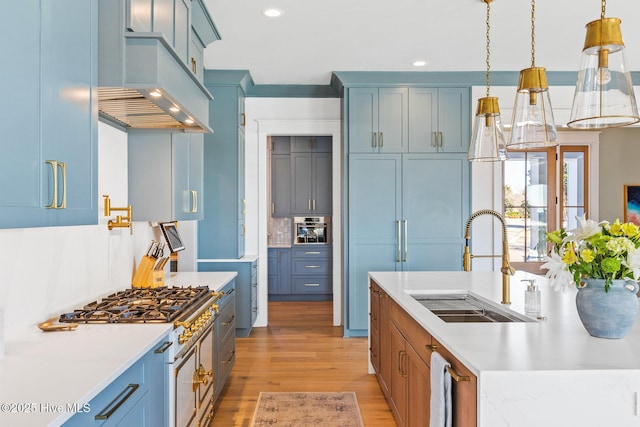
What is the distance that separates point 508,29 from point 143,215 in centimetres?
317

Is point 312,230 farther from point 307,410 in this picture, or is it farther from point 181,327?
point 181,327

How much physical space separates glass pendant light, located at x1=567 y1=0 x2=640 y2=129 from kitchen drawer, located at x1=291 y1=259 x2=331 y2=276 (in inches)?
210

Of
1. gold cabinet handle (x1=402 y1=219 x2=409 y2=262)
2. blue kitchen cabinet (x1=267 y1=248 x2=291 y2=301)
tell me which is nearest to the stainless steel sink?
gold cabinet handle (x1=402 y1=219 x2=409 y2=262)

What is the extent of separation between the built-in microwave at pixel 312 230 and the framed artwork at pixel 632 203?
4003mm

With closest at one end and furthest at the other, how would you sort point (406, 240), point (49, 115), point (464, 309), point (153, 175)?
point (49, 115), point (464, 309), point (153, 175), point (406, 240)

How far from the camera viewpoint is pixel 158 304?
7.47 feet

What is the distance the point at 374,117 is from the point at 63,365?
382 cm

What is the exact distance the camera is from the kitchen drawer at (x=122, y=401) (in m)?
1.24

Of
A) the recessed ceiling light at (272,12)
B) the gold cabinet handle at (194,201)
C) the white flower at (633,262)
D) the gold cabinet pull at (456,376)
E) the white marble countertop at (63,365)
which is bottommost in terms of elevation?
the gold cabinet pull at (456,376)

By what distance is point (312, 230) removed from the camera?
22.2ft

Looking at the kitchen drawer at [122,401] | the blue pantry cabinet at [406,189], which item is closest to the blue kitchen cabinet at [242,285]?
the blue pantry cabinet at [406,189]

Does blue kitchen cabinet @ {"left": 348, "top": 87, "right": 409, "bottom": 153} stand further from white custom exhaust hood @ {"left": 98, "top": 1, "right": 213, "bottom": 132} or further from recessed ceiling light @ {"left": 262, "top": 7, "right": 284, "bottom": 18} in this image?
white custom exhaust hood @ {"left": 98, "top": 1, "right": 213, "bottom": 132}

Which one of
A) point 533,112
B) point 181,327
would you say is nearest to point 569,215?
point 533,112

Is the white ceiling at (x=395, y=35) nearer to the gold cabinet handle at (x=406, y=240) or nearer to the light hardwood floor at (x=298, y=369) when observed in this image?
the gold cabinet handle at (x=406, y=240)
